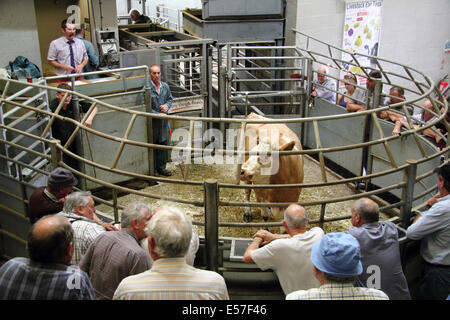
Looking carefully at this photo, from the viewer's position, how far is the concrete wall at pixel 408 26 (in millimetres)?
9117

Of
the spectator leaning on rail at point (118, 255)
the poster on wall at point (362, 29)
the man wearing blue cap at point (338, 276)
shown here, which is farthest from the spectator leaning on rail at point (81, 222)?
the poster on wall at point (362, 29)

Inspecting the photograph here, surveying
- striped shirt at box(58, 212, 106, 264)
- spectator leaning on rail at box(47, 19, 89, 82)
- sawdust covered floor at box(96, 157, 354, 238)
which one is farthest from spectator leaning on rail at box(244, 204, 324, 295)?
spectator leaning on rail at box(47, 19, 89, 82)

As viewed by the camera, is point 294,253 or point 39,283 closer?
point 39,283

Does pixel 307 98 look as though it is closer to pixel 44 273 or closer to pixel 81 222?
pixel 81 222

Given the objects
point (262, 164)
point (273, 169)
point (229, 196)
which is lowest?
point (229, 196)

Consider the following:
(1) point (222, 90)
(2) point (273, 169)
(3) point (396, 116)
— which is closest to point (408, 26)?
(3) point (396, 116)

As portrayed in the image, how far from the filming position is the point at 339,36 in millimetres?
10078

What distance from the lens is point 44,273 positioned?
2275 mm

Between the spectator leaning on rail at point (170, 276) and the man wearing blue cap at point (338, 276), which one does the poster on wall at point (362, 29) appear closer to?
the man wearing blue cap at point (338, 276)

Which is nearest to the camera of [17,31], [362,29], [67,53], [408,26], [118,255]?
[118,255]

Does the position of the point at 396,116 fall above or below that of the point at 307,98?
above

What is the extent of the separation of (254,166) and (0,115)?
283 cm

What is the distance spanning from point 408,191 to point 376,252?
97cm

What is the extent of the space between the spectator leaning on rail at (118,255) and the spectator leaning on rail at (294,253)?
0.84 metres
